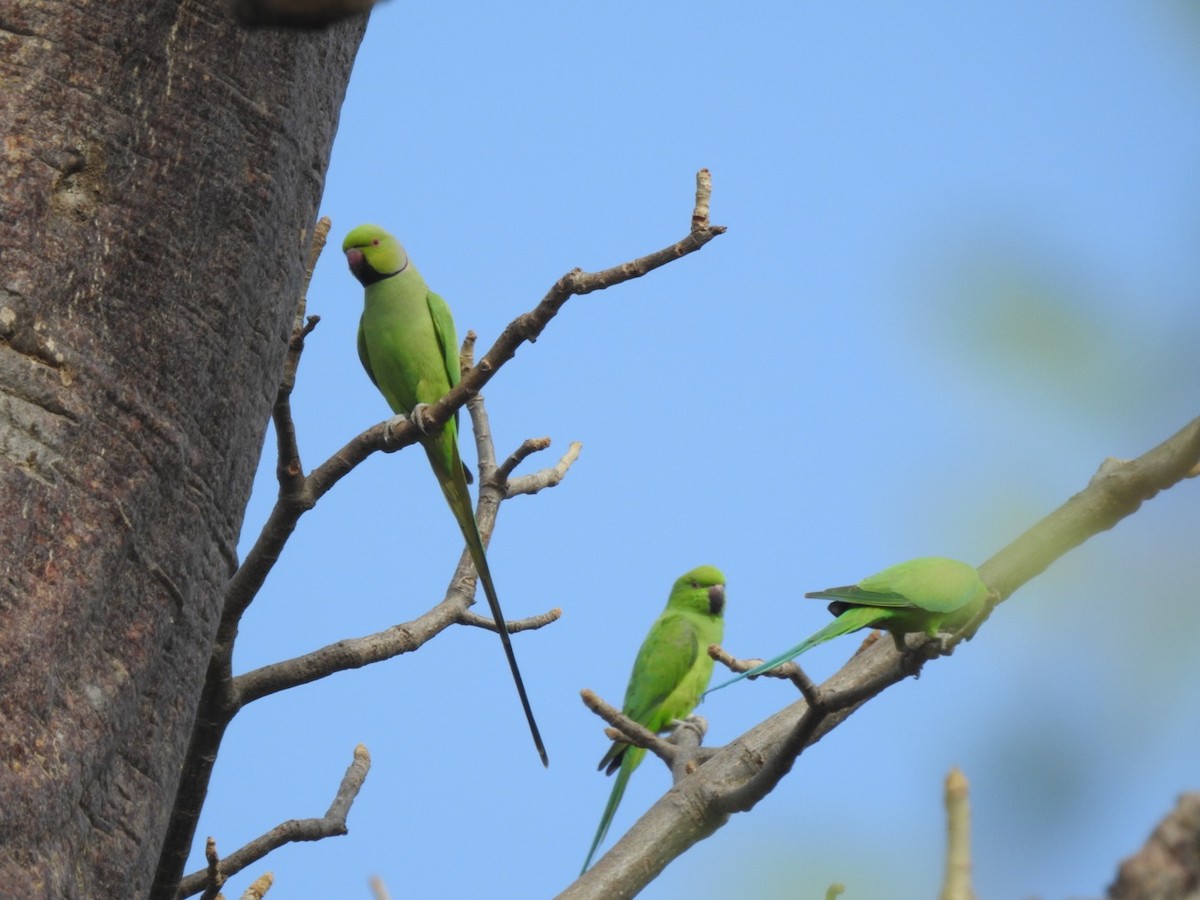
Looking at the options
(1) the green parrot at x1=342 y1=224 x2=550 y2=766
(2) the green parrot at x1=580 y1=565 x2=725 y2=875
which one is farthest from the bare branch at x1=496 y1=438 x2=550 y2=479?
(2) the green parrot at x1=580 y1=565 x2=725 y2=875

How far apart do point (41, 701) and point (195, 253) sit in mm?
727

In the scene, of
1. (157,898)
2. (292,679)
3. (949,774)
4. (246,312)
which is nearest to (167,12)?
(246,312)

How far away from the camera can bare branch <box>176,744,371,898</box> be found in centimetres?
265

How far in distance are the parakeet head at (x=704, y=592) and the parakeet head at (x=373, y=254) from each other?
2.57m

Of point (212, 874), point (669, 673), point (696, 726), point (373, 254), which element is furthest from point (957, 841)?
point (669, 673)

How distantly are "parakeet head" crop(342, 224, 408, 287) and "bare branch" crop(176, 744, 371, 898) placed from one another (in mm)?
2474

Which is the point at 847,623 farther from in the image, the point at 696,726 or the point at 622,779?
the point at 622,779

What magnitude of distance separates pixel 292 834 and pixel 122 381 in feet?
4.19

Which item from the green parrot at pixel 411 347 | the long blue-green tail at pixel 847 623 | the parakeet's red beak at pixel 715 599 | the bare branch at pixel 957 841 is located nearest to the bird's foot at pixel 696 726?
the long blue-green tail at pixel 847 623

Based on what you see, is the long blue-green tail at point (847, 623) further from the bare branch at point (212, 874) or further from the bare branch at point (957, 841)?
the bare branch at point (957, 841)

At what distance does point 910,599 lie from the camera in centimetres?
326

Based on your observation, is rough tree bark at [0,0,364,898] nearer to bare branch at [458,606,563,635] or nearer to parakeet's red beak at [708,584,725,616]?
bare branch at [458,606,563,635]

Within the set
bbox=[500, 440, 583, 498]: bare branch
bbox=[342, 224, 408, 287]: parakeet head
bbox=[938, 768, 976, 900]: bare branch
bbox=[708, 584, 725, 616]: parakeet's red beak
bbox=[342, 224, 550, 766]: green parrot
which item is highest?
bbox=[342, 224, 408, 287]: parakeet head

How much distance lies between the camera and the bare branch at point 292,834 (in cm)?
265
